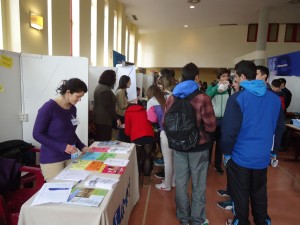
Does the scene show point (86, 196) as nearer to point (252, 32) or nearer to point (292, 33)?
point (252, 32)

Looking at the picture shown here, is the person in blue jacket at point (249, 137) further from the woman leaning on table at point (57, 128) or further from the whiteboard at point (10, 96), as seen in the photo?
the whiteboard at point (10, 96)

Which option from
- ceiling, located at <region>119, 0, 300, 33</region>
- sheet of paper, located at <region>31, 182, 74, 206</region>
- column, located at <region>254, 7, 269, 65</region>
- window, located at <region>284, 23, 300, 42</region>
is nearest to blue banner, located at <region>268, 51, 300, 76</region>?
column, located at <region>254, 7, 269, 65</region>

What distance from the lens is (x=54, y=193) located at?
1264mm

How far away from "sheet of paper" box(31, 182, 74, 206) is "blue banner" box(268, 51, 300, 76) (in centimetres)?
549

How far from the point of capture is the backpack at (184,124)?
1767 mm

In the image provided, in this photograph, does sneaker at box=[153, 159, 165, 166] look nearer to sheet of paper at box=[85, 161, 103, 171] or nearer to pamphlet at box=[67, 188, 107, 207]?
sheet of paper at box=[85, 161, 103, 171]

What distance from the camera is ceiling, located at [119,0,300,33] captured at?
711 centimetres

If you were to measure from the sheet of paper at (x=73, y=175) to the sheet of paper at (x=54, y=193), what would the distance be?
85 millimetres

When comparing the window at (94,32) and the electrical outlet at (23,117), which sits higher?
the window at (94,32)

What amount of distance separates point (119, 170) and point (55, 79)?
1.42m

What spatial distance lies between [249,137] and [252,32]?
9483mm

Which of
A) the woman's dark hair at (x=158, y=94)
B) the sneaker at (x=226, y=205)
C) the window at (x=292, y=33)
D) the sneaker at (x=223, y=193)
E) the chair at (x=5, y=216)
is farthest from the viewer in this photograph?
the window at (x=292, y=33)

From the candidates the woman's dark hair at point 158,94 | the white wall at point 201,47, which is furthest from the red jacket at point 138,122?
the white wall at point 201,47

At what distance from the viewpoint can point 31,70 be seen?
2.43 m
